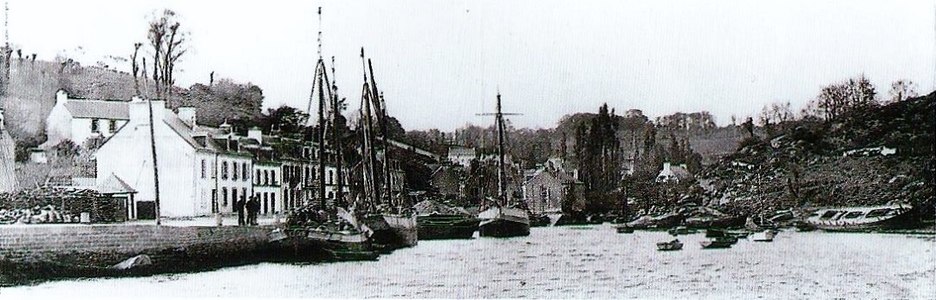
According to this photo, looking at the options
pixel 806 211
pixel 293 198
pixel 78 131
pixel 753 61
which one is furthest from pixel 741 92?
pixel 78 131

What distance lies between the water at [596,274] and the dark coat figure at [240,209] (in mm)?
220

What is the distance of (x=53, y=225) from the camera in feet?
23.9

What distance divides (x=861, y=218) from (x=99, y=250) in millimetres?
3613

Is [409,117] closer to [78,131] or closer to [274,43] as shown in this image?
[274,43]

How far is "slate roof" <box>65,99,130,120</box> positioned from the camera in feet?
23.7

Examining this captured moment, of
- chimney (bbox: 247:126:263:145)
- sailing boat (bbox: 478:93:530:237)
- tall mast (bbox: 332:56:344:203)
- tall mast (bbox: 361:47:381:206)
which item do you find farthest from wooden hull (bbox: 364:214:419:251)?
chimney (bbox: 247:126:263:145)

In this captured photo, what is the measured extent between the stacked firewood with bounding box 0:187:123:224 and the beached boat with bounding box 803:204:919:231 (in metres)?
3.34

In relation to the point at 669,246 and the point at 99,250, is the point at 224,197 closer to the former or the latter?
the point at 99,250

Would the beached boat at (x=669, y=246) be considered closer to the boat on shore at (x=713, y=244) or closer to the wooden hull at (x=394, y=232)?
the boat on shore at (x=713, y=244)

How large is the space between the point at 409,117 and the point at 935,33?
2495 millimetres

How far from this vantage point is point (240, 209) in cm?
733

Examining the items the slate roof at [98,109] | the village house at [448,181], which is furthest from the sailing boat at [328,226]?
the slate roof at [98,109]

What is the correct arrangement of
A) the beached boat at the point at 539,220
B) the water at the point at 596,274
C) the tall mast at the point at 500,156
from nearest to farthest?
the water at the point at 596,274
the tall mast at the point at 500,156
the beached boat at the point at 539,220

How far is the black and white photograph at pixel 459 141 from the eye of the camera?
7207 mm
